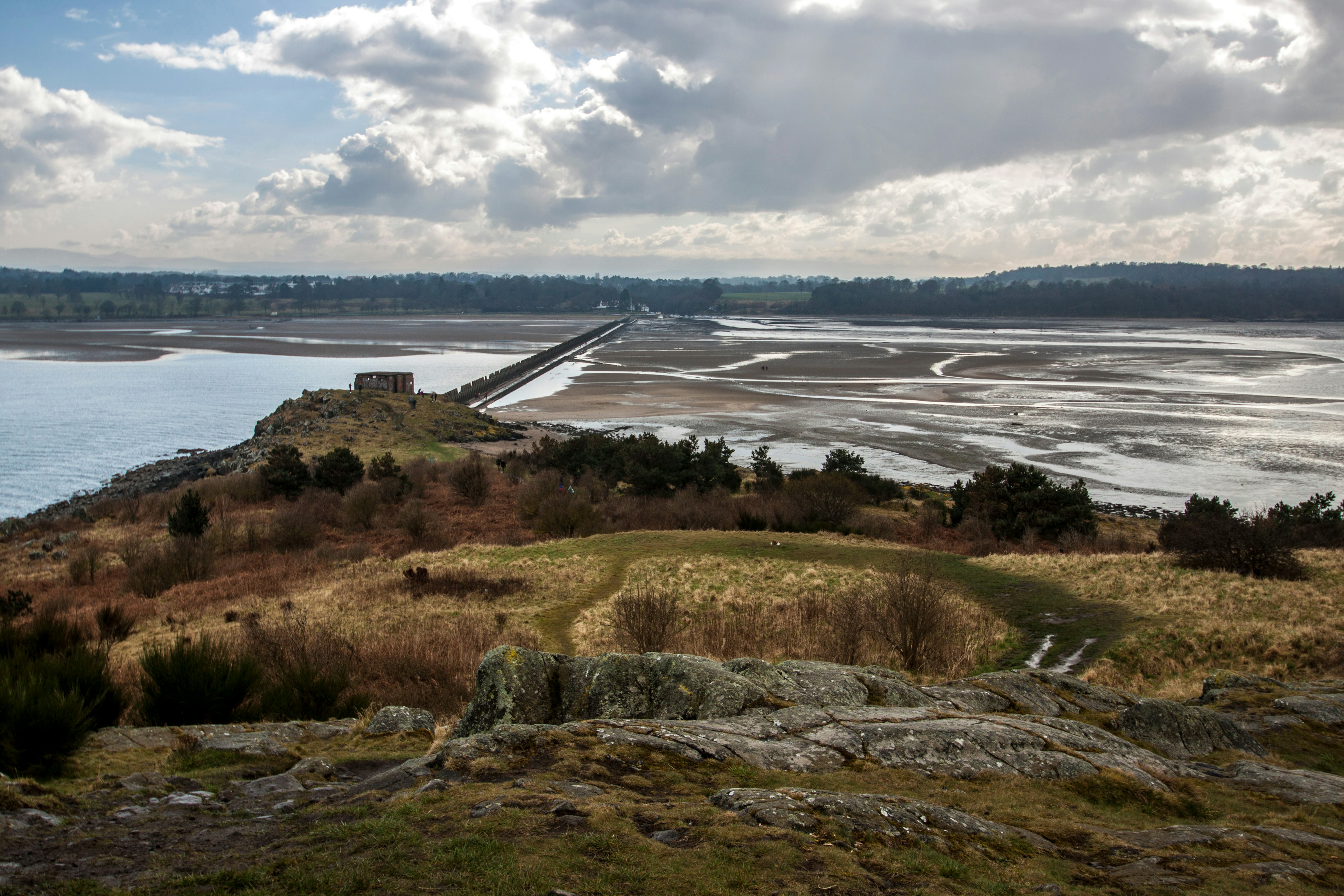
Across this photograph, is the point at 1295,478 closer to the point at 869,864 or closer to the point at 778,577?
the point at 778,577

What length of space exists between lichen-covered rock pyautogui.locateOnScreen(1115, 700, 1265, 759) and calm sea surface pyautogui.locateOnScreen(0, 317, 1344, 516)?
3119 cm

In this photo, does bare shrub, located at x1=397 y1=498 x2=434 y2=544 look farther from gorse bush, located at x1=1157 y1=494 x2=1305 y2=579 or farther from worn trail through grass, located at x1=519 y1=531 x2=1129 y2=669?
gorse bush, located at x1=1157 y1=494 x2=1305 y2=579

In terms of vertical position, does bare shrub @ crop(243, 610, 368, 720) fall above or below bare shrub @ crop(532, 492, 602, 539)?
above

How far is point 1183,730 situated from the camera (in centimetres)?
865

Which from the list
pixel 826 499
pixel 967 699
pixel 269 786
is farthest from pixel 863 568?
pixel 269 786

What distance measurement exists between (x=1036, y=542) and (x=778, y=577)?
13236 millimetres

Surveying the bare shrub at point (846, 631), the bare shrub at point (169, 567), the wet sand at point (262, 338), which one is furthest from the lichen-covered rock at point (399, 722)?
the wet sand at point (262, 338)

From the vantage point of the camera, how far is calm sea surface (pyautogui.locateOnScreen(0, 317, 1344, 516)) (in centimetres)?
4422

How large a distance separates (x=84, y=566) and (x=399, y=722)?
67.9 ft

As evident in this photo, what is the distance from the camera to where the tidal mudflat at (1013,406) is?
4247 centimetres

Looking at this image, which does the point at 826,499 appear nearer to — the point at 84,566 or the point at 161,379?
the point at 84,566

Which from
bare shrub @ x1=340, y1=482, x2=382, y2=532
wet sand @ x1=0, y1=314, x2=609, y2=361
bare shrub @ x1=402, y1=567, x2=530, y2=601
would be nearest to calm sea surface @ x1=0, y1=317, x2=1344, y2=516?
wet sand @ x1=0, y1=314, x2=609, y2=361

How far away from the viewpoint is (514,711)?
26.9 ft

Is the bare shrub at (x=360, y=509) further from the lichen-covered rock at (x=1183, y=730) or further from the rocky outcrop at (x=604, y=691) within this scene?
the lichen-covered rock at (x=1183, y=730)
